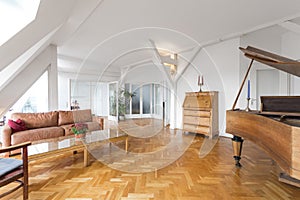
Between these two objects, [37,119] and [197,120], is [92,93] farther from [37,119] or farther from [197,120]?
[197,120]

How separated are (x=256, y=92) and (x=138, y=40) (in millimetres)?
3547

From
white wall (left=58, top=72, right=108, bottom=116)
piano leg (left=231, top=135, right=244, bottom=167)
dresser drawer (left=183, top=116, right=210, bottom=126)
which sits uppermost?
white wall (left=58, top=72, right=108, bottom=116)

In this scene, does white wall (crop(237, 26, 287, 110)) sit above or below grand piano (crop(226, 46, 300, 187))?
above

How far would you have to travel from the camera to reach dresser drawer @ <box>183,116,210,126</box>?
4.58 meters

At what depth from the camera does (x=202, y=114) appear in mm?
4652

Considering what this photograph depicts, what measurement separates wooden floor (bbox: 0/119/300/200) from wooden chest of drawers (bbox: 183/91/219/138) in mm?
1602

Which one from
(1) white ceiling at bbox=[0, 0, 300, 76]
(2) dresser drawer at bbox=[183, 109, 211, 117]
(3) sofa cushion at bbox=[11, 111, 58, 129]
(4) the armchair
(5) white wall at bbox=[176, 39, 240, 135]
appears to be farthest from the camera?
(2) dresser drawer at bbox=[183, 109, 211, 117]

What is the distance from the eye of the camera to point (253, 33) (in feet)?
14.1

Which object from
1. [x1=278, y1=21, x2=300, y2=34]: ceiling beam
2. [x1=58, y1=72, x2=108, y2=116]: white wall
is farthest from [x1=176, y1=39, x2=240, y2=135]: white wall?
[x1=58, y1=72, x2=108, y2=116]: white wall

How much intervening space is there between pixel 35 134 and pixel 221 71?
4589 millimetres

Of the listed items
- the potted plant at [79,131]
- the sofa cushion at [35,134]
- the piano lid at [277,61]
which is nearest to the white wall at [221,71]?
the piano lid at [277,61]

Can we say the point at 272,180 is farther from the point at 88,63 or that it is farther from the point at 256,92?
the point at 88,63

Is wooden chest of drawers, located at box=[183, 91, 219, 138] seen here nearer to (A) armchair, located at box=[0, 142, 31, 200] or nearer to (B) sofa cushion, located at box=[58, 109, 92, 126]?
(B) sofa cushion, located at box=[58, 109, 92, 126]

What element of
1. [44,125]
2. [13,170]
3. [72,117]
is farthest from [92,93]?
[13,170]
